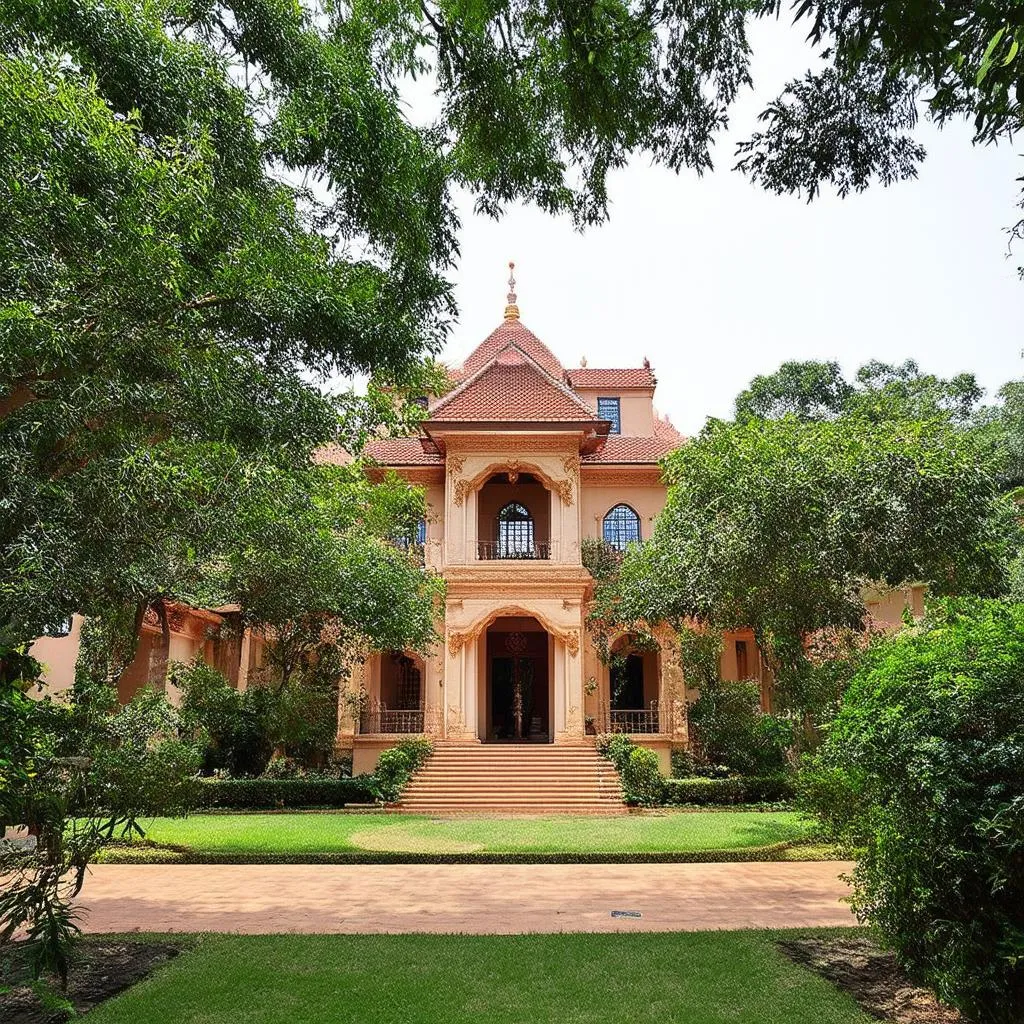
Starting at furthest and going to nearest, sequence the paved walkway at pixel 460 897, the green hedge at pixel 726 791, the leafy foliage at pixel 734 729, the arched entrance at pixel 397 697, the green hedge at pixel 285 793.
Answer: the arched entrance at pixel 397 697 < the leafy foliage at pixel 734 729 < the green hedge at pixel 726 791 < the green hedge at pixel 285 793 < the paved walkway at pixel 460 897

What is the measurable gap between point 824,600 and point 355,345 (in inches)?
384

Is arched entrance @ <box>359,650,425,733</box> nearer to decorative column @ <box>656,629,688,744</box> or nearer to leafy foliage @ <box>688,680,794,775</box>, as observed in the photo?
decorative column @ <box>656,629,688,744</box>

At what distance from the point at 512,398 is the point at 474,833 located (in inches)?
442

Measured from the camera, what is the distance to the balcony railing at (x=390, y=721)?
67.7ft

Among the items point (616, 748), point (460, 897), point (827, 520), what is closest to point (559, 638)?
point (616, 748)

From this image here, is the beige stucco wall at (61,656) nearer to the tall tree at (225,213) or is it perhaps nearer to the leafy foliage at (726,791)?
the tall tree at (225,213)

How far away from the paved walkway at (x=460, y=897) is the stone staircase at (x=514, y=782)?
5.55 metres

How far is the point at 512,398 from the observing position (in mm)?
21453

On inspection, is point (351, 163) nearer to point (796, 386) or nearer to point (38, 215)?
point (38, 215)

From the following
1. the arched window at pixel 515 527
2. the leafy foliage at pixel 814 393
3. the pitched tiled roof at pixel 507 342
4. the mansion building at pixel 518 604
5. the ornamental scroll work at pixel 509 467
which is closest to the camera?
the mansion building at pixel 518 604

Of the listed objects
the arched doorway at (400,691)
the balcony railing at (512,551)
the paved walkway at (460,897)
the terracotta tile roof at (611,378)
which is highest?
the terracotta tile roof at (611,378)

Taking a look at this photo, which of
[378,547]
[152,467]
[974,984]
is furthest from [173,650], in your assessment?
[974,984]

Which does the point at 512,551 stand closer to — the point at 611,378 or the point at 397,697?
the point at 397,697

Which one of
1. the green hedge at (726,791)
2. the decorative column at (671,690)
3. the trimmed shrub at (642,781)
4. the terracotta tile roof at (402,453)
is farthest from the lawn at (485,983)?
the terracotta tile roof at (402,453)
